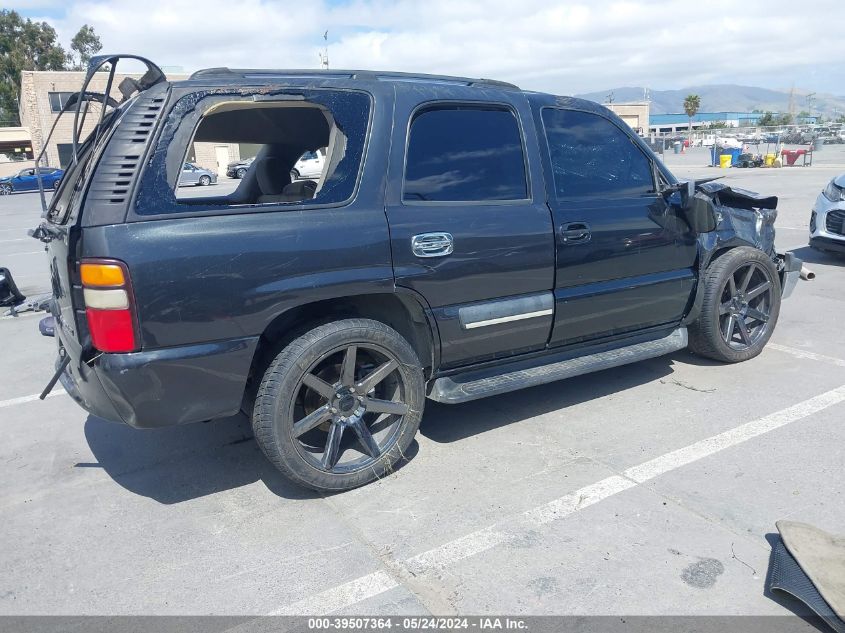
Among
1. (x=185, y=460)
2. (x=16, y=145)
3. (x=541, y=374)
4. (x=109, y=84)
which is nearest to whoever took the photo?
(x=109, y=84)

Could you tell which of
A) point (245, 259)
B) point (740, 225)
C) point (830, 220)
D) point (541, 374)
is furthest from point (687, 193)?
point (830, 220)

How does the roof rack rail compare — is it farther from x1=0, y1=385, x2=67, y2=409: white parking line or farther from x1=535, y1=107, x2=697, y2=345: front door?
x1=0, y1=385, x2=67, y2=409: white parking line

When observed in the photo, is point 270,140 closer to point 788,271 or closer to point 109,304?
point 109,304

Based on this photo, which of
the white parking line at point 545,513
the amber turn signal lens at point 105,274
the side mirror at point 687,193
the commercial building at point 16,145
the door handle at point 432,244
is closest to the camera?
the white parking line at point 545,513

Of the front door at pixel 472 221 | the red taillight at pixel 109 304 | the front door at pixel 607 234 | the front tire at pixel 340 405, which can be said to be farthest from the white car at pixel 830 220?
the red taillight at pixel 109 304

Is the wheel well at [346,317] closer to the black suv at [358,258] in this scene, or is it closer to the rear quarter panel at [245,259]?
the black suv at [358,258]

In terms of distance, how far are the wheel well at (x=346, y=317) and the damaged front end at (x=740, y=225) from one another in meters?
2.15

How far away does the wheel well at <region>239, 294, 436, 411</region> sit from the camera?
341 cm

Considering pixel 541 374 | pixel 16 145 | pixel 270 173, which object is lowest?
pixel 541 374

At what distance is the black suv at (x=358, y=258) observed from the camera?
3000 mm

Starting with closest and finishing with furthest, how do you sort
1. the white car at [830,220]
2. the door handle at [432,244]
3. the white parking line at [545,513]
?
the white parking line at [545,513] → the door handle at [432,244] → the white car at [830,220]

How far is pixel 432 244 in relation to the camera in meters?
3.58

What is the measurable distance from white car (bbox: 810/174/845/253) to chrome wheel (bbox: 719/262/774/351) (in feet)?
13.3

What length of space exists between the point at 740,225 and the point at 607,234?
4.95ft
